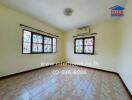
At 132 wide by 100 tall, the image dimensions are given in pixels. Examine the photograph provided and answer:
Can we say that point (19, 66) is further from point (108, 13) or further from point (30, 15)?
point (108, 13)

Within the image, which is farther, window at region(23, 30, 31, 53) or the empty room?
window at region(23, 30, 31, 53)

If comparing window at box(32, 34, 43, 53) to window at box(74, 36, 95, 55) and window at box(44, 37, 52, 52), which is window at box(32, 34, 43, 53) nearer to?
window at box(44, 37, 52, 52)

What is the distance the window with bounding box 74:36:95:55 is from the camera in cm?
490

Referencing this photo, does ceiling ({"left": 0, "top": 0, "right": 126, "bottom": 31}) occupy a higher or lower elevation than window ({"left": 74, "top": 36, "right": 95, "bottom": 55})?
higher

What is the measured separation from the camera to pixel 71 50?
5930 millimetres

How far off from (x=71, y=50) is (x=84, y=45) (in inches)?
40.9

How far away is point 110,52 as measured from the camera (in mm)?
4172

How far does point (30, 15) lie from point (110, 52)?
3977mm

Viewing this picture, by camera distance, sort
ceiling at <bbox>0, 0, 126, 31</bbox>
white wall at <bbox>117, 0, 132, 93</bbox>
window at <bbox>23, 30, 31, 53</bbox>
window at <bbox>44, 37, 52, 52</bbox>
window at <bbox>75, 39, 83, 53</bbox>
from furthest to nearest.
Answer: window at <bbox>75, 39, 83, 53</bbox> → window at <bbox>44, 37, 52, 52</bbox> → window at <bbox>23, 30, 31, 53</bbox> → ceiling at <bbox>0, 0, 126, 31</bbox> → white wall at <bbox>117, 0, 132, 93</bbox>

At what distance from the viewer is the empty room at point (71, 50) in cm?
232

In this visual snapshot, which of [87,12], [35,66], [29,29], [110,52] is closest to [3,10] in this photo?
[29,29]

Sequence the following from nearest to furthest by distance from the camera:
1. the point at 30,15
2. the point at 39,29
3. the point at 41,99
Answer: the point at 41,99, the point at 30,15, the point at 39,29

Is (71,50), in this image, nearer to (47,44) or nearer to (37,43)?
(47,44)
